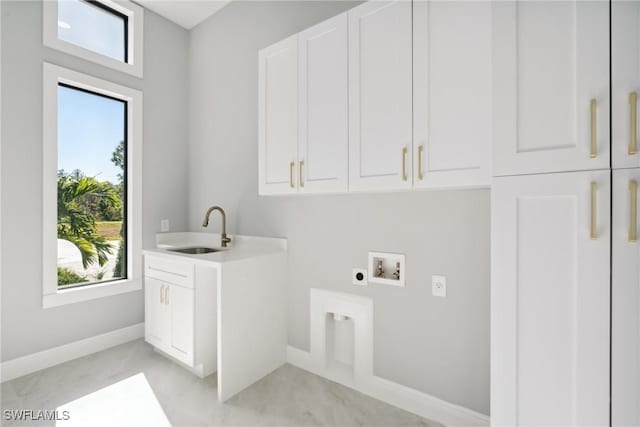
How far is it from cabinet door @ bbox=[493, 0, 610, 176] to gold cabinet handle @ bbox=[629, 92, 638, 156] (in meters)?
0.05

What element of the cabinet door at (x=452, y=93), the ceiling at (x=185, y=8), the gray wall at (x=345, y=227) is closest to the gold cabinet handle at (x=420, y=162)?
the cabinet door at (x=452, y=93)

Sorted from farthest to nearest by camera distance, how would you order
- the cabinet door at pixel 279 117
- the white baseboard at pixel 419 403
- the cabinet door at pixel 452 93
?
the cabinet door at pixel 279 117 → the white baseboard at pixel 419 403 → the cabinet door at pixel 452 93

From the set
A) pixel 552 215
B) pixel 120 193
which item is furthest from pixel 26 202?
pixel 552 215

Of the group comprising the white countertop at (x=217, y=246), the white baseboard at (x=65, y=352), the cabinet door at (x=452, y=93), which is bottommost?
the white baseboard at (x=65, y=352)

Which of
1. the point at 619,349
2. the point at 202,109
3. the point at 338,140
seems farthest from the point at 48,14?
the point at 619,349

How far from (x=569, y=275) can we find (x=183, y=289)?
82.2 inches

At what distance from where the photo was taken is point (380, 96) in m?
1.50

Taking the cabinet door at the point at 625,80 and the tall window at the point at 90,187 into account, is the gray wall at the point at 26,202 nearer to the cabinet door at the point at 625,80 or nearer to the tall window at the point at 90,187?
the tall window at the point at 90,187

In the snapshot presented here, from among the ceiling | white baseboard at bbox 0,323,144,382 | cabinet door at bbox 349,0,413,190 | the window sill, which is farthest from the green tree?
cabinet door at bbox 349,0,413,190

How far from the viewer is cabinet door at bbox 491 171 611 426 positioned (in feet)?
2.99

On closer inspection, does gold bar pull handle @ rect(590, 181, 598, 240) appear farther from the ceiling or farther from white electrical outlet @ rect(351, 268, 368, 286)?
the ceiling

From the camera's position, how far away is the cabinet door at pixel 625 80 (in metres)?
0.85

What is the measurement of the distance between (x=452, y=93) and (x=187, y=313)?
2.05 m

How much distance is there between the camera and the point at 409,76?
4.59ft
